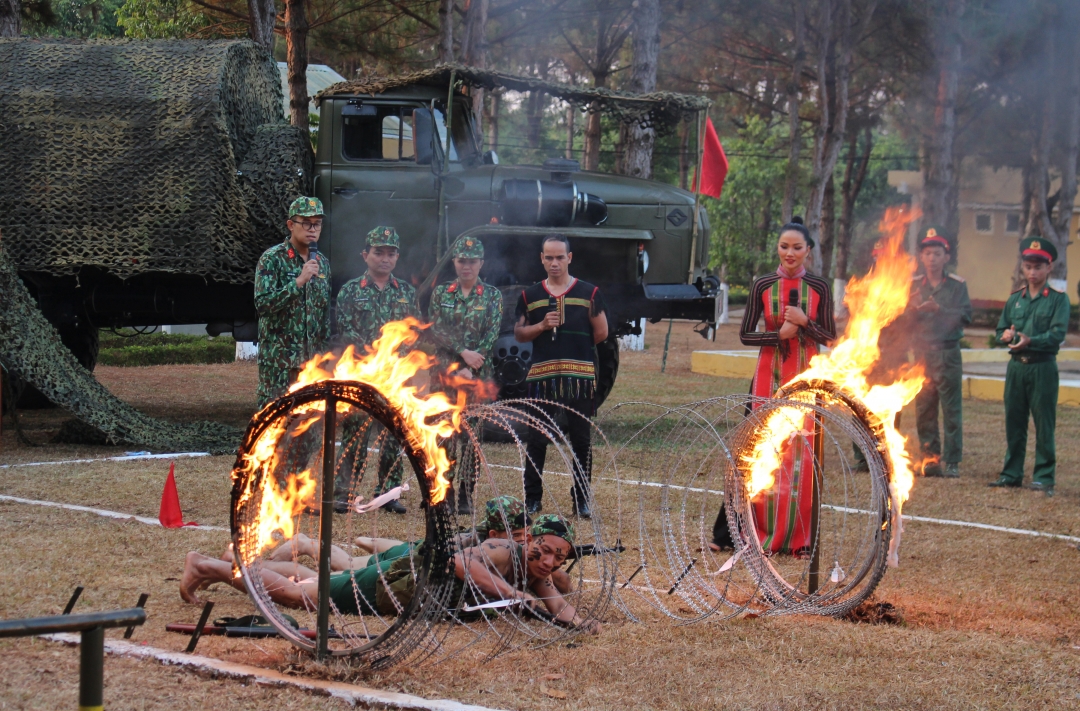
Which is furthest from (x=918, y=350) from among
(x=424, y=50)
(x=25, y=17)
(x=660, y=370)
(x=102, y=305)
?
(x=424, y=50)

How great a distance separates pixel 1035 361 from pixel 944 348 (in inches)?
27.1

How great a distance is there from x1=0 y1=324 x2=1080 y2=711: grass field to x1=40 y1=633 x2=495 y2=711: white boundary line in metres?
0.07

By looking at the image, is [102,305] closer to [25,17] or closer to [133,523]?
[133,523]

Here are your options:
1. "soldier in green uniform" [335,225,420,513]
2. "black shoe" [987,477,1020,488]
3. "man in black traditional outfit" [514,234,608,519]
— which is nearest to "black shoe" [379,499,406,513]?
"soldier in green uniform" [335,225,420,513]

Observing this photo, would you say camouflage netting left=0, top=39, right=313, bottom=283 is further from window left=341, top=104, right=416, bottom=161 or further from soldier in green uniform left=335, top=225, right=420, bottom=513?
soldier in green uniform left=335, top=225, right=420, bottom=513

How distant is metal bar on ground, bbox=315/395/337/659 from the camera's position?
4202 millimetres

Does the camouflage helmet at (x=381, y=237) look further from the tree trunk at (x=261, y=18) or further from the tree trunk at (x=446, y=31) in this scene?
the tree trunk at (x=446, y=31)

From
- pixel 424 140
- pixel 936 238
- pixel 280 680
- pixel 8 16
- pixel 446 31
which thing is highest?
pixel 446 31

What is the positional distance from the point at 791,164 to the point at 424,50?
382 inches

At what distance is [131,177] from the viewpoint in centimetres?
967

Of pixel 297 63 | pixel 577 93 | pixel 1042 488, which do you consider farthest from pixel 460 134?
pixel 297 63

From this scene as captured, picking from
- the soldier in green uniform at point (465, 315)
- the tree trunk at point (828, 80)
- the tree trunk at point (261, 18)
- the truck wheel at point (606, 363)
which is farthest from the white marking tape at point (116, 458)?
the tree trunk at point (828, 80)

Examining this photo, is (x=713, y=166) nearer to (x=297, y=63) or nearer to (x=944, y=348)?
(x=297, y=63)

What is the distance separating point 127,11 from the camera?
2138 centimetres
